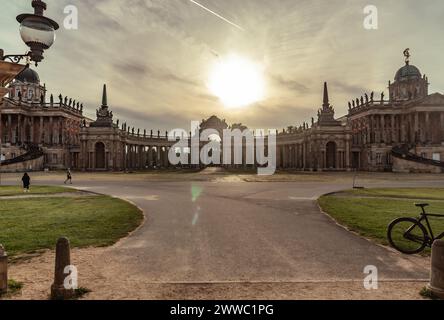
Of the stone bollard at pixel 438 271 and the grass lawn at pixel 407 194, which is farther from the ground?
the stone bollard at pixel 438 271

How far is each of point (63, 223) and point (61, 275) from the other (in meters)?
8.32

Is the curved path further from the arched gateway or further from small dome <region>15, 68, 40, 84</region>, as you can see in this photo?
small dome <region>15, 68, 40, 84</region>

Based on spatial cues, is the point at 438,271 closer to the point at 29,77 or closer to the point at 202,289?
the point at 202,289

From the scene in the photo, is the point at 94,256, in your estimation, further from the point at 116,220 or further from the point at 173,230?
the point at 116,220

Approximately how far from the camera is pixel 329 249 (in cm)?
1012

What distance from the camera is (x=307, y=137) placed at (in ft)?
315

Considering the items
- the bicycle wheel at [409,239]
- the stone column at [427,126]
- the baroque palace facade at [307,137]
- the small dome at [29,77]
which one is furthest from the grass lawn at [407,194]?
the small dome at [29,77]

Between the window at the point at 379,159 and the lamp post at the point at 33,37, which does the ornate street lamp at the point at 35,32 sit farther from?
the window at the point at 379,159

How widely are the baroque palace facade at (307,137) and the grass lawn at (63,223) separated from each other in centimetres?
6663

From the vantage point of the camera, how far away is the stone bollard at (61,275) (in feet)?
20.9

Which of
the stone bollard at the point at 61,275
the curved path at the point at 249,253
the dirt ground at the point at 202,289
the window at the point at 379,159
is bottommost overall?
the curved path at the point at 249,253
